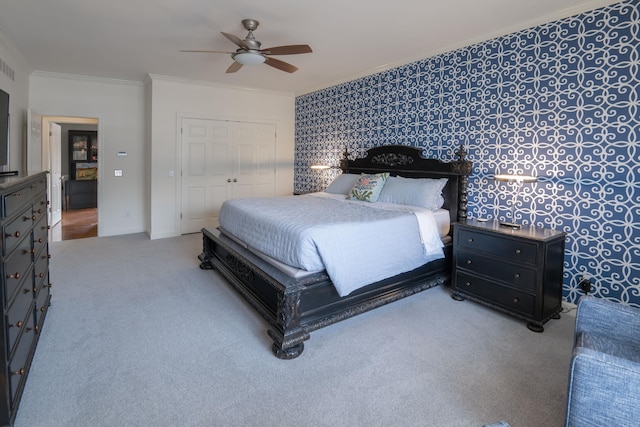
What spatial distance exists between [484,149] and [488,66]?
2.81 ft

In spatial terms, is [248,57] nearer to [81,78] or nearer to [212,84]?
[212,84]

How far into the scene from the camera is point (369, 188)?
171 inches

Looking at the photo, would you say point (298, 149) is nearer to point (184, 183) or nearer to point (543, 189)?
point (184, 183)

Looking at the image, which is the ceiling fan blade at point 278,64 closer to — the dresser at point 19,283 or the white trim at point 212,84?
the dresser at point 19,283

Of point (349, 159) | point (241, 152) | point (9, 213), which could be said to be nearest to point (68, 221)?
point (241, 152)

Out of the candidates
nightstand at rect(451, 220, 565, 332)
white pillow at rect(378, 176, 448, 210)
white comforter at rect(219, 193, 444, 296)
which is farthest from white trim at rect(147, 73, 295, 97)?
nightstand at rect(451, 220, 565, 332)

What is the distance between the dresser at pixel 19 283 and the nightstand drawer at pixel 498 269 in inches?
131

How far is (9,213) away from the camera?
5.92 feet

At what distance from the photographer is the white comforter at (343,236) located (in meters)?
2.71

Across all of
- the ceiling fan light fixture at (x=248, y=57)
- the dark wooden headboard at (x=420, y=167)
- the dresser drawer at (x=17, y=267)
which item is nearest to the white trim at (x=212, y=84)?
the dark wooden headboard at (x=420, y=167)

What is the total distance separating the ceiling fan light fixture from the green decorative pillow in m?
A: 1.86

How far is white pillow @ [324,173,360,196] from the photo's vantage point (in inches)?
197

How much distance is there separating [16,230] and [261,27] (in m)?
2.74

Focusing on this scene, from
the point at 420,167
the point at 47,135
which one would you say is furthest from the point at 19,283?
the point at 47,135
